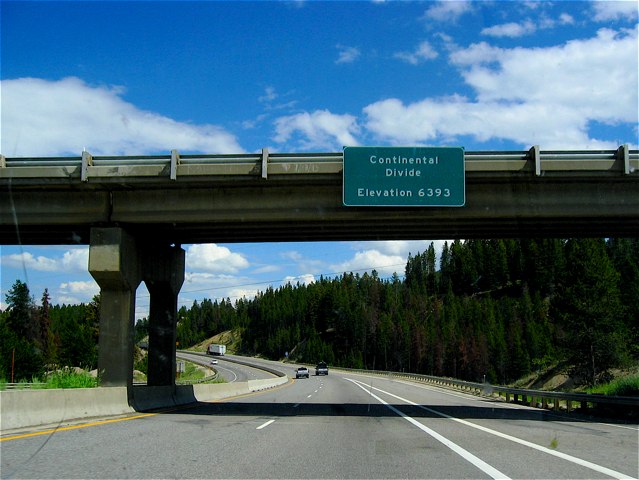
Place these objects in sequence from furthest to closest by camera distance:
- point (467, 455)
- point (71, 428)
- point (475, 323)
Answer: point (475, 323) < point (71, 428) < point (467, 455)

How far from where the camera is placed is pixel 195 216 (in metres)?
21.2

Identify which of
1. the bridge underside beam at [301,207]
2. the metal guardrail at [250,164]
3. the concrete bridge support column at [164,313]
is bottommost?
the concrete bridge support column at [164,313]

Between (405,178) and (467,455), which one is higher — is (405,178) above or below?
above

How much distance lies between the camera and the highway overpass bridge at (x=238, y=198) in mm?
19984

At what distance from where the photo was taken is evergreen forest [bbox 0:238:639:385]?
228ft

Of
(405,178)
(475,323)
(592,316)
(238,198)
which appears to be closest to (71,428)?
(238,198)

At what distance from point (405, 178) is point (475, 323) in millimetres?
135621

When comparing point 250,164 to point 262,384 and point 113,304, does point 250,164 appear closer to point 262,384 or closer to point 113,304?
point 113,304

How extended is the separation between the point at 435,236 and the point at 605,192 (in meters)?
6.67

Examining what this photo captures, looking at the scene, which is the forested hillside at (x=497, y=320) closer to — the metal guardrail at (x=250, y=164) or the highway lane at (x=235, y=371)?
the highway lane at (x=235, y=371)

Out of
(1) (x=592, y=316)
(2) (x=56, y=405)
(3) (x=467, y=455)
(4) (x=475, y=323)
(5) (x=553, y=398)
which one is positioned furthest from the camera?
(4) (x=475, y=323)

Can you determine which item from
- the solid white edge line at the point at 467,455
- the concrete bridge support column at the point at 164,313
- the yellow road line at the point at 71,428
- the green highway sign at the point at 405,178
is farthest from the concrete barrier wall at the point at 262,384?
the solid white edge line at the point at 467,455

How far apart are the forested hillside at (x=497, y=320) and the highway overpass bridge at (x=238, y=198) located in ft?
169

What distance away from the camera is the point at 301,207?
21.0 m
